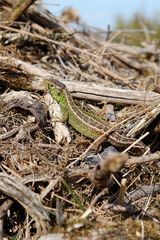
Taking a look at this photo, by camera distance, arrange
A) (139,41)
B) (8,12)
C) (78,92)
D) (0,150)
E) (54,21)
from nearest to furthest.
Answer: (0,150), (78,92), (8,12), (54,21), (139,41)

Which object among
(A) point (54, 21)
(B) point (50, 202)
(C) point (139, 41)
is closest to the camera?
(B) point (50, 202)

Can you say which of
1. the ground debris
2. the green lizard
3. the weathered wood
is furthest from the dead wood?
the weathered wood

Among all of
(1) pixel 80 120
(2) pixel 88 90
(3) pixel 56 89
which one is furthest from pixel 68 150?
(2) pixel 88 90

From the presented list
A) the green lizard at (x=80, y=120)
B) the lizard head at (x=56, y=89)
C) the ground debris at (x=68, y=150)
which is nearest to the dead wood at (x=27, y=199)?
the ground debris at (x=68, y=150)

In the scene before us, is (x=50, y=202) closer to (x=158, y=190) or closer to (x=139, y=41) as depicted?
(x=158, y=190)

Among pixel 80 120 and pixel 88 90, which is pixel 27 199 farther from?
pixel 88 90

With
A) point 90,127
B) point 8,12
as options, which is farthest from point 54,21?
point 90,127

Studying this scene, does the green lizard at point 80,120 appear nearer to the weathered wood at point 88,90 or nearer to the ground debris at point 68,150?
the ground debris at point 68,150

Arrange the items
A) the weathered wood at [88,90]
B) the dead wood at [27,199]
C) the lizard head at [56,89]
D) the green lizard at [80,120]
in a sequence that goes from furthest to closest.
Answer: the weathered wood at [88,90], the lizard head at [56,89], the green lizard at [80,120], the dead wood at [27,199]
